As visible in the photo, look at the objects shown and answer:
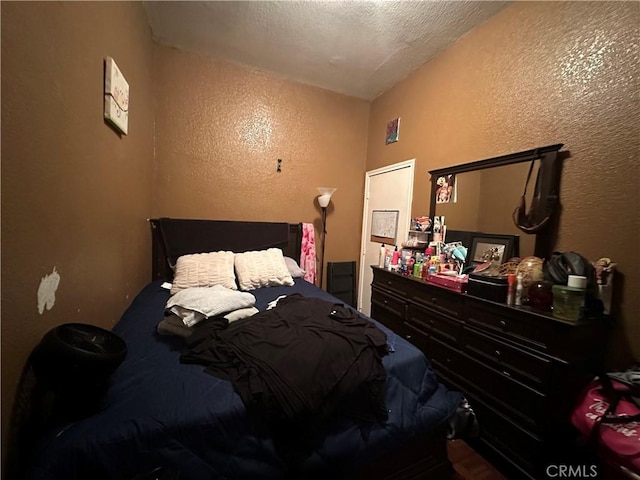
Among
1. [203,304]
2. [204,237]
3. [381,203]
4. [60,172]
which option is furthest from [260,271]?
[381,203]

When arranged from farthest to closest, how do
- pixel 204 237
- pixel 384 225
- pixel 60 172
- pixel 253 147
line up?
pixel 384 225, pixel 253 147, pixel 204 237, pixel 60 172

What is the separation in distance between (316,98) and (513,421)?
3201 millimetres

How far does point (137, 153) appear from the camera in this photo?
1924mm

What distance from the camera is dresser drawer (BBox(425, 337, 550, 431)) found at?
3.95ft

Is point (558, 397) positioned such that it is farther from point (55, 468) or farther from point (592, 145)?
point (55, 468)

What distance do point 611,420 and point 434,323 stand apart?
849 mm

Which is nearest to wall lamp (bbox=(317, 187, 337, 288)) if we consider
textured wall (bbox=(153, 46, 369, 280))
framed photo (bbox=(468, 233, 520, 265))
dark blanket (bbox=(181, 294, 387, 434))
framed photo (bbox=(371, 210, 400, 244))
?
textured wall (bbox=(153, 46, 369, 280))

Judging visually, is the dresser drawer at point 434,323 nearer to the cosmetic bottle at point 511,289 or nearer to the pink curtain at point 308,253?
the cosmetic bottle at point 511,289

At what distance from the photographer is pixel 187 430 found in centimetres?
78

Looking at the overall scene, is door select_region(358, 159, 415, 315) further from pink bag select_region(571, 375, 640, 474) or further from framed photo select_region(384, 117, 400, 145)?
pink bag select_region(571, 375, 640, 474)

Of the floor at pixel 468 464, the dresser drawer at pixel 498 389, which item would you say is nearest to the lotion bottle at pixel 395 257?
the dresser drawer at pixel 498 389

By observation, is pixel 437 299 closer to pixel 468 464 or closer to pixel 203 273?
pixel 468 464

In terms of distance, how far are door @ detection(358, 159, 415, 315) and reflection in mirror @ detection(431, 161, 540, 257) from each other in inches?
20.3

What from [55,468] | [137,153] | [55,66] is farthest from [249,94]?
[55,468]
